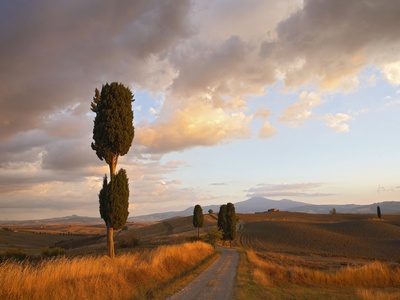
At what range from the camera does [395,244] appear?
214 ft

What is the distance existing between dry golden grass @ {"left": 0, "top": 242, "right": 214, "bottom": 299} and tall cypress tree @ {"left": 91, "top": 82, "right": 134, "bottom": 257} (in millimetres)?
5485

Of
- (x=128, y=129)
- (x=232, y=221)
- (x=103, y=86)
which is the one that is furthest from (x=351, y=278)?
(x=232, y=221)

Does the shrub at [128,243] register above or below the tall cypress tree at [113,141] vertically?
below

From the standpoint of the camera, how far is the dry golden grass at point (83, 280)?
9.81 m

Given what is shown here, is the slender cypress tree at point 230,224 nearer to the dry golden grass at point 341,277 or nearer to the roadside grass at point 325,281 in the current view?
the roadside grass at point 325,281

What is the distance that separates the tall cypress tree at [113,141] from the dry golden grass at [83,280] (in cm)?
549

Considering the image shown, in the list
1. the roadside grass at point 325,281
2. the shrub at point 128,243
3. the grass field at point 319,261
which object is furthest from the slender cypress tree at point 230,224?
the roadside grass at point 325,281

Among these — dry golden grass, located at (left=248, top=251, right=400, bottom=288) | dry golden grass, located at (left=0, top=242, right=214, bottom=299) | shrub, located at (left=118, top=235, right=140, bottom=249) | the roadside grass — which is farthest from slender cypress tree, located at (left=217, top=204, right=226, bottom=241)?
dry golden grass, located at (left=0, top=242, right=214, bottom=299)

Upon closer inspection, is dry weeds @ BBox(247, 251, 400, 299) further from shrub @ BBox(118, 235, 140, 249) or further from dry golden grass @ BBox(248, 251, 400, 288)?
shrub @ BBox(118, 235, 140, 249)

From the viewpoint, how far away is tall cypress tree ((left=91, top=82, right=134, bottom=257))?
22.3 m

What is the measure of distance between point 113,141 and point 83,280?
12707 mm

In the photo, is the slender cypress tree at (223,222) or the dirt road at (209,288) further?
the slender cypress tree at (223,222)

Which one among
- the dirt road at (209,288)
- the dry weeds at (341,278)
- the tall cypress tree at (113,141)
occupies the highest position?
the tall cypress tree at (113,141)

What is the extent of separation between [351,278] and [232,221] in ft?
111
